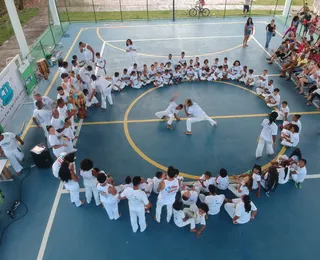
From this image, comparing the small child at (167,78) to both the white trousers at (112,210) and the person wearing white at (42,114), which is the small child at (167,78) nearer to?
the person wearing white at (42,114)

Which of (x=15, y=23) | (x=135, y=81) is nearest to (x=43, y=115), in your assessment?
(x=135, y=81)

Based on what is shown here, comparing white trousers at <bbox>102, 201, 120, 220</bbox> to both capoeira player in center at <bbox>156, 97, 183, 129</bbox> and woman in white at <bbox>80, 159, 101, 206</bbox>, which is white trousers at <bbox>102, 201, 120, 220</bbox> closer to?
woman in white at <bbox>80, 159, 101, 206</bbox>

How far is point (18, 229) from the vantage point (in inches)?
288

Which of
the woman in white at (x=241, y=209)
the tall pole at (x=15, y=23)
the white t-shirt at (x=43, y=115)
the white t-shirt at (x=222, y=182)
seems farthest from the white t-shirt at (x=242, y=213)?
the tall pole at (x=15, y=23)

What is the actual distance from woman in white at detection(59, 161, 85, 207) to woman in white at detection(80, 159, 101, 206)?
0.23 m

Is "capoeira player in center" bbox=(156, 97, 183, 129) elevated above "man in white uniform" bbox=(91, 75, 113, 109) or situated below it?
below

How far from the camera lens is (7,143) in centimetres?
841

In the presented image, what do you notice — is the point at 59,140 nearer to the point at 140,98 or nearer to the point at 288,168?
the point at 140,98

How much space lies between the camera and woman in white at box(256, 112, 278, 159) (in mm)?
8431

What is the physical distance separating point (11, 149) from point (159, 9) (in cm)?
2451

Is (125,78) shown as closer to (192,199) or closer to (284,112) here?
(284,112)

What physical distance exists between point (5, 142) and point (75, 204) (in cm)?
293

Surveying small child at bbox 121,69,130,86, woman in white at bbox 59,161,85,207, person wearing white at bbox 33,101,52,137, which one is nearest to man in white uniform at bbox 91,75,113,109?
small child at bbox 121,69,130,86

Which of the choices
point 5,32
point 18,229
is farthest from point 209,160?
point 5,32
